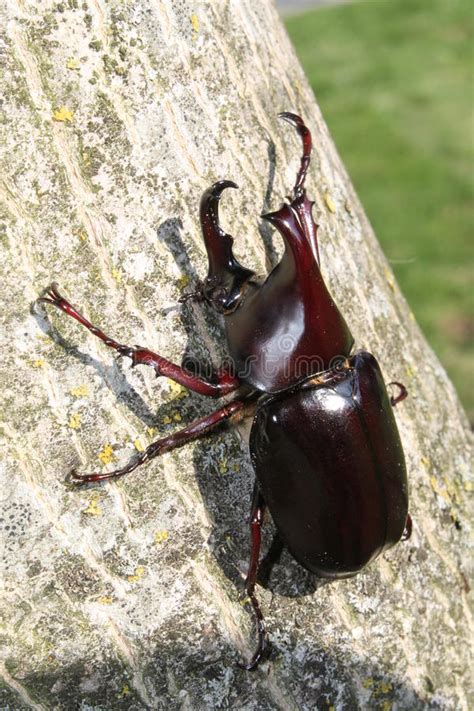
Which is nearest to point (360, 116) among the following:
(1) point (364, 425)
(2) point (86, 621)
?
(1) point (364, 425)

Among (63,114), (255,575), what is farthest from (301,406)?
(63,114)

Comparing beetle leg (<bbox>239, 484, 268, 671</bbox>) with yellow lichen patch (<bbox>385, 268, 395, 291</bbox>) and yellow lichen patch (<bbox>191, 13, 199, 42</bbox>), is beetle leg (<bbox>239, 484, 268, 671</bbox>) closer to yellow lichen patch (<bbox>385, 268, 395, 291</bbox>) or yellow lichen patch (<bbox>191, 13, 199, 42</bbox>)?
yellow lichen patch (<bbox>385, 268, 395, 291</bbox>)

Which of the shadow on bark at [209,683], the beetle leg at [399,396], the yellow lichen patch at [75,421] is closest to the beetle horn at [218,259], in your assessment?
the yellow lichen patch at [75,421]

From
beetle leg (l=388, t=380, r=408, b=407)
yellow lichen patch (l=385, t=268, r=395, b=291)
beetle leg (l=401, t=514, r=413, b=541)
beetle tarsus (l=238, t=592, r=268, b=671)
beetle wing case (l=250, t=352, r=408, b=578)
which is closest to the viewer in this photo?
beetle tarsus (l=238, t=592, r=268, b=671)

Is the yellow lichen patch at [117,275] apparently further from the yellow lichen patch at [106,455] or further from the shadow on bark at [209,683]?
the shadow on bark at [209,683]

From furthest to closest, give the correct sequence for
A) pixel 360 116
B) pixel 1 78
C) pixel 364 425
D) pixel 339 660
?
pixel 360 116
pixel 364 425
pixel 339 660
pixel 1 78

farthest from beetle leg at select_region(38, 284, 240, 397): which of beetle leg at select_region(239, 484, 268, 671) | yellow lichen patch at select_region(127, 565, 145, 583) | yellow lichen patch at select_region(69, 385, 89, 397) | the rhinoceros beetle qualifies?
yellow lichen patch at select_region(127, 565, 145, 583)

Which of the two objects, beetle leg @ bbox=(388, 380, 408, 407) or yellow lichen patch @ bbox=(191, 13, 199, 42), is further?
beetle leg @ bbox=(388, 380, 408, 407)

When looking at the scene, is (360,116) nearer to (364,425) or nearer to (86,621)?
(364,425)
